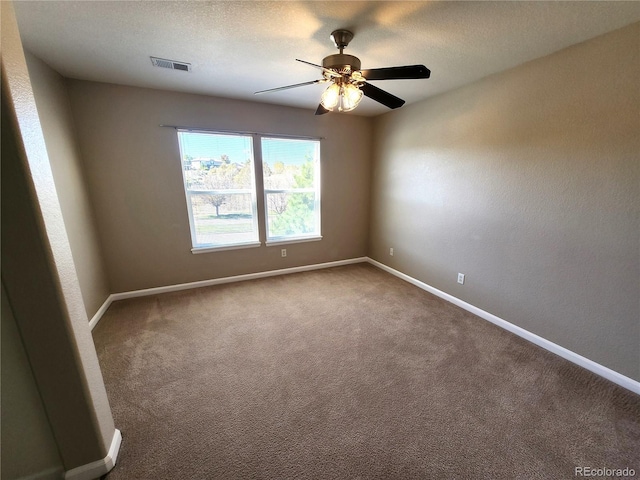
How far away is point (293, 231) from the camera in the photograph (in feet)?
12.7

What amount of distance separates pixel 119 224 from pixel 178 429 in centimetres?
242

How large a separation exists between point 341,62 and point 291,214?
2.39 m

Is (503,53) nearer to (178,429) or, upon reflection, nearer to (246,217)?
(246,217)

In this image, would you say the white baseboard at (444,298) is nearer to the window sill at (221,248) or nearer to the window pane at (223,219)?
the window sill at (221,248)

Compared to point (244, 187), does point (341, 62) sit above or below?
above

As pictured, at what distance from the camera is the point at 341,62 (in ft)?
5.16

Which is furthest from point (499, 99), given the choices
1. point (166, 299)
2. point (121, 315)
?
point (121, 315)

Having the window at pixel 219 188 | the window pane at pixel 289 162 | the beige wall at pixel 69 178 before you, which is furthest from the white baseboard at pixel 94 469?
the window pane at pixel 289 162

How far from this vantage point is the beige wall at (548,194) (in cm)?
171

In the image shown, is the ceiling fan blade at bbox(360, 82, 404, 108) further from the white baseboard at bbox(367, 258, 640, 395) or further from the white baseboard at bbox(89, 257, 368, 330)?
the white baseboard at bbox(89, 257, 368, 330)

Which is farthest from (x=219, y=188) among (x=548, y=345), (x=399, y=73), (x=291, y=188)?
(x=548, y=345)

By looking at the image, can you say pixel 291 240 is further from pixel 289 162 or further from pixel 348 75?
pixel 348 75

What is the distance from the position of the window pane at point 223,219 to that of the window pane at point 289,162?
0.45 meters

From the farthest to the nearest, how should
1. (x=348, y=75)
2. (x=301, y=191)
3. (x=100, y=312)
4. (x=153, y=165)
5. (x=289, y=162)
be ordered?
(x=301, y=191), (x=289, y=162), (x=153, y=165), (x=100, y=312), (x=348, y=75)
